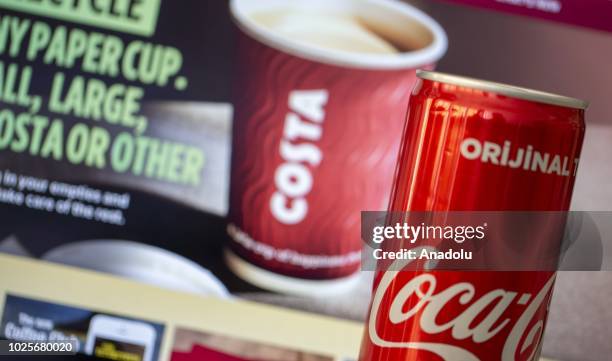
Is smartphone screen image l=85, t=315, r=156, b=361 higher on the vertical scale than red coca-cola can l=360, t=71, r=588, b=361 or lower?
lower

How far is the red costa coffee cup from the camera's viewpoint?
88 centimetres

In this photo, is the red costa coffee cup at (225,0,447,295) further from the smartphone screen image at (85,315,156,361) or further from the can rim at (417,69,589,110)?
the can rim at (417,69,589,110)

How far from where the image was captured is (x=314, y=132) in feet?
2.96

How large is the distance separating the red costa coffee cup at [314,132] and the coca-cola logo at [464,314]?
435mm

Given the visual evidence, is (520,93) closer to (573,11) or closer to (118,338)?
(573,11)

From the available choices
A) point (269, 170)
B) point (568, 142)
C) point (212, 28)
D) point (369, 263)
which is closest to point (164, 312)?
point (269, 170)

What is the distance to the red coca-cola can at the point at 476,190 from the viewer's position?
1.47 ft

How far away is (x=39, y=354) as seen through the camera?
96 cm

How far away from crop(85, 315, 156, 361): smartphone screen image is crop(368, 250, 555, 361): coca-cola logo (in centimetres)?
55

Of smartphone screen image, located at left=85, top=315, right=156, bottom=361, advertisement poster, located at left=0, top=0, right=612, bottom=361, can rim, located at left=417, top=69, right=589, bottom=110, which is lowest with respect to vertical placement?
smartphone screen image, located at left=85, top=315, right=156, bottom=361

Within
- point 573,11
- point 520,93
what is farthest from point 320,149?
point 520,93

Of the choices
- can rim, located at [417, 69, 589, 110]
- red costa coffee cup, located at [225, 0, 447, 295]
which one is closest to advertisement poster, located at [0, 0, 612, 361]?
red costa coffee cup, located at [225, 0, 447, 295]

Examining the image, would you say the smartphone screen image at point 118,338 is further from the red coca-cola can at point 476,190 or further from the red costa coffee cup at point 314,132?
the red coca-cola can at point 476,190

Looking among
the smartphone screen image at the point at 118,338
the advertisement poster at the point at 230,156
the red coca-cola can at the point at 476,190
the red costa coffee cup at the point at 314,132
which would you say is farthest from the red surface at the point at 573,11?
the smartphone screen image at the point at 118,338
